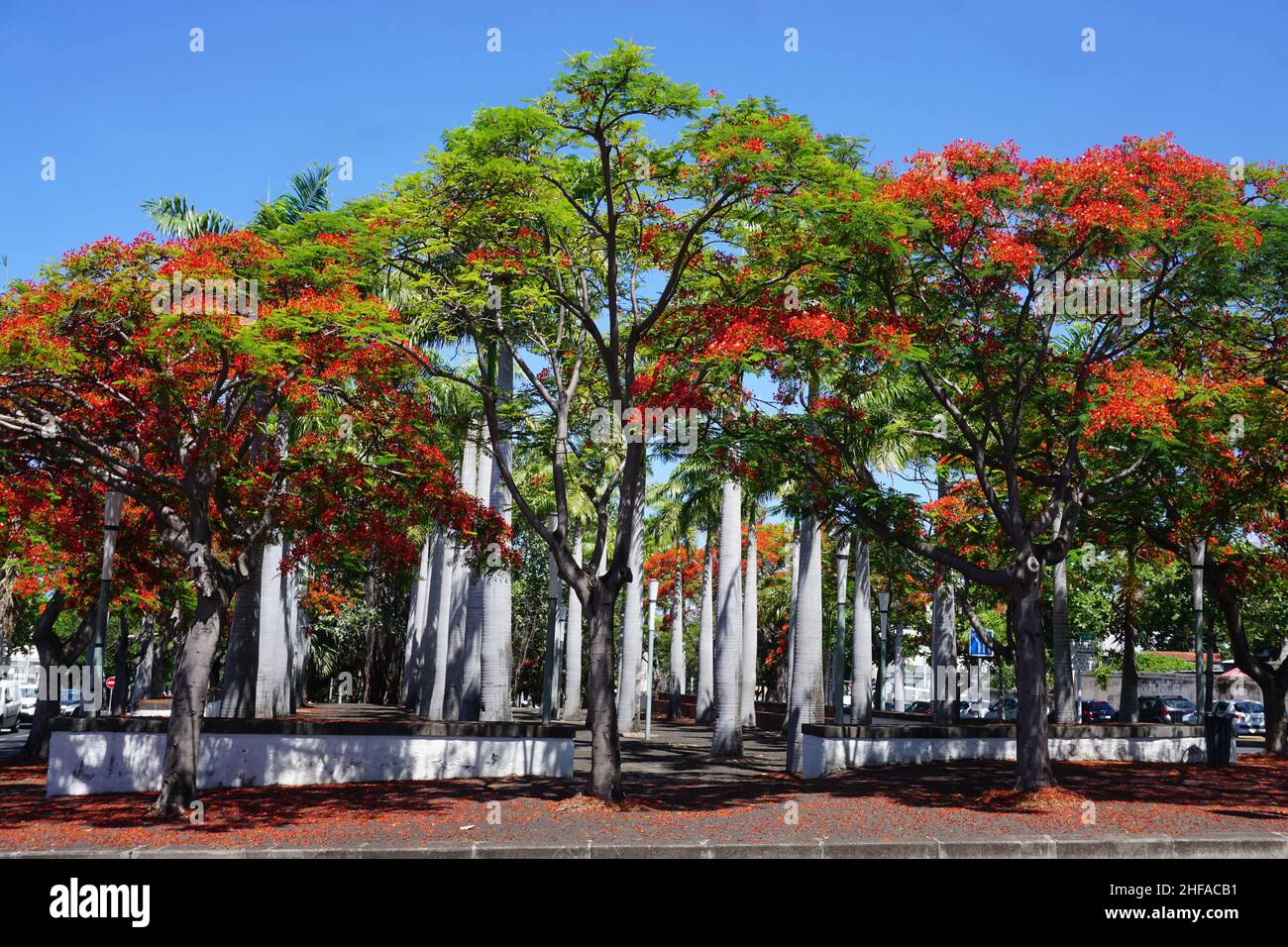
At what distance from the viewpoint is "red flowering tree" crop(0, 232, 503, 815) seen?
568 inches

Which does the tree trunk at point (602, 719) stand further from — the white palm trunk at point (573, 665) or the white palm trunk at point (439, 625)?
the white palm trunk at point (573, 665)

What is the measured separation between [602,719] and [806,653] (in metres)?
9.20

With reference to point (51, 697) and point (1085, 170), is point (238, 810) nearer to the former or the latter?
point (51, 697)

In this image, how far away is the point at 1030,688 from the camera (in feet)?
52.1

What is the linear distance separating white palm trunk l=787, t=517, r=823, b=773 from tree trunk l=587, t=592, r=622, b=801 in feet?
24.8

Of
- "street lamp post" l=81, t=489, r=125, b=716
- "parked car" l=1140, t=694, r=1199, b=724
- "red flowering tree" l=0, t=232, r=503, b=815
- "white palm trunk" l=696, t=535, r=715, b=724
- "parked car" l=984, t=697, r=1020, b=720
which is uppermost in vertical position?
"red flowering tree" l=0, t=232, r=503, b=815

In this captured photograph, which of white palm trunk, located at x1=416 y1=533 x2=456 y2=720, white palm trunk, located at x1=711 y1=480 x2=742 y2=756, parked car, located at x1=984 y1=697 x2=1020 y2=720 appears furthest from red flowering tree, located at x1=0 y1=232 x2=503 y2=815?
parked car, located at x1=984 y1=697 x2=1020 y2=720

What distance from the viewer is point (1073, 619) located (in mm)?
46625

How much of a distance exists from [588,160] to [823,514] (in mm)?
6717

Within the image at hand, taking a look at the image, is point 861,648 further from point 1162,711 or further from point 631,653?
point 1162,711

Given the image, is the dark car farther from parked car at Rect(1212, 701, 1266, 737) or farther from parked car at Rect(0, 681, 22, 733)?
parked car at Rect(0, 681, 22, 733)

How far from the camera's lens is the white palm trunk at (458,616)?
→ 31.7 metres

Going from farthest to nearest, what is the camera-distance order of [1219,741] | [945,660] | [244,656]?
[945,660]
[244,656]
[1219,741]

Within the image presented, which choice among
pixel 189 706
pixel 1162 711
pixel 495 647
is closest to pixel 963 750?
pixel 495 647
